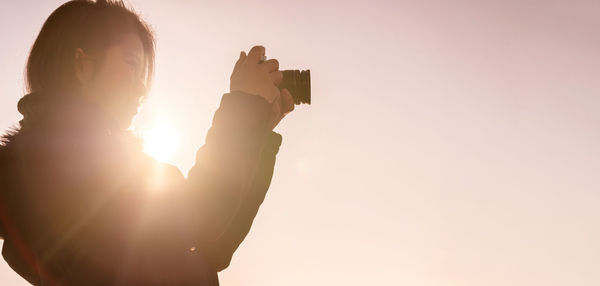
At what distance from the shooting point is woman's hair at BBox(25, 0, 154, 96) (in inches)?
85.7

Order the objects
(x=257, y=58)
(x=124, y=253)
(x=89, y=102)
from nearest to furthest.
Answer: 1. (x=124, y=253)
2. (x=89, y=102)
3. (x=257, y=58)

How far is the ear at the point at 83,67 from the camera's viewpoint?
6.94 ft

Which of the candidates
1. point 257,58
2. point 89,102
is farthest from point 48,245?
point 257,58

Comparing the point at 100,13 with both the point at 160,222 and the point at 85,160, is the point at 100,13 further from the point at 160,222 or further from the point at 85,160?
the point at 160,222

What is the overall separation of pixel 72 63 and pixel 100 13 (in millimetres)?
287

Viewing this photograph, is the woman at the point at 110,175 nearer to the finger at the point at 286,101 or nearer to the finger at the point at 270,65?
the finger at the point at 270,65

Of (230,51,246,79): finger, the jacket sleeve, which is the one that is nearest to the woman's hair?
(230,51,246,79): finger

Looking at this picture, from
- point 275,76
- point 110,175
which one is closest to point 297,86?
point 275,76

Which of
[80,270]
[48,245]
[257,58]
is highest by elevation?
[257,58]

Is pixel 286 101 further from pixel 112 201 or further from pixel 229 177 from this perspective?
pixel 112 201

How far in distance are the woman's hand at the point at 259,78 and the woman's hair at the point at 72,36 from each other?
1.52 feet

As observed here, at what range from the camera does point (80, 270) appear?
173 cm

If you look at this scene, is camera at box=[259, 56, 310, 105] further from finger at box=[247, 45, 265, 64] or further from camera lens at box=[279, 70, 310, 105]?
finger at box=[247, 45, 265, 64]

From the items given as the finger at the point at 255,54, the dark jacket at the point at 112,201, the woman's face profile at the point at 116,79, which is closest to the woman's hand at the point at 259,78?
the finger at the point at 255,54
